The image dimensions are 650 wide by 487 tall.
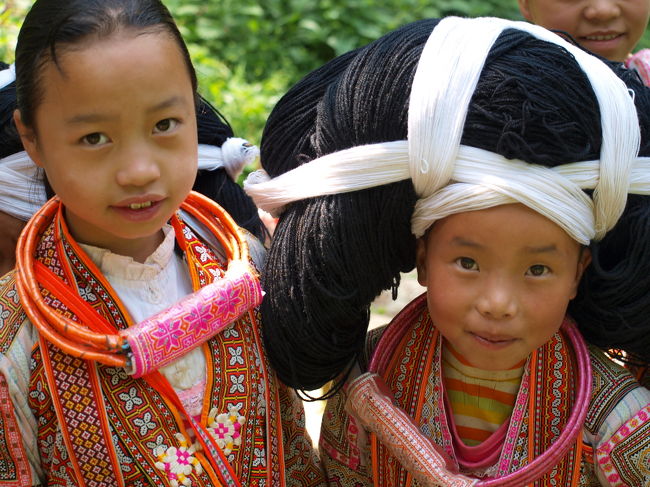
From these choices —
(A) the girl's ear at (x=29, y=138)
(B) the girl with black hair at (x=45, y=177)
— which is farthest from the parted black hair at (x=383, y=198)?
(A) the girl's ear at (x=29, y=138)

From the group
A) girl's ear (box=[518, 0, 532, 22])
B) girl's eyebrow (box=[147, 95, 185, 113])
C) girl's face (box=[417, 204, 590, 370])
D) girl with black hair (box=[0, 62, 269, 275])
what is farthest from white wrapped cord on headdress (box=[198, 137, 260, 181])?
girl's ear (box=[518, 0, 532, 22])

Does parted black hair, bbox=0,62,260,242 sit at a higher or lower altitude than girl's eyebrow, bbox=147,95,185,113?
lower

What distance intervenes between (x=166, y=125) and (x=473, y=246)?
2.36ft

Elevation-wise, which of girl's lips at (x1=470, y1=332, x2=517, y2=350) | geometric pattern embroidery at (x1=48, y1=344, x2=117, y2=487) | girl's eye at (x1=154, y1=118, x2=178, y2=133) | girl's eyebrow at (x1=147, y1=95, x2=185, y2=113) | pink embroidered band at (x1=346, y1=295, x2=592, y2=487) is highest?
girl's eyebrow at (x1=147, y1=95, x2=185, y2=113)

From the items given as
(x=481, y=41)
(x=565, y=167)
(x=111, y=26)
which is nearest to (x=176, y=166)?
(x=111, y=26)

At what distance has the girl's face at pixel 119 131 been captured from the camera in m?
1.77

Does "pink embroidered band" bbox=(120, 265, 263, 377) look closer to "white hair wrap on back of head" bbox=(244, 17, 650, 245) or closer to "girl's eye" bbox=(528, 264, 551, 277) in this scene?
"white hair wrap on back of head" bbox=(244, 17, 650, 245)

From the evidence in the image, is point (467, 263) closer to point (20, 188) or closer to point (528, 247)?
point (528, 247)

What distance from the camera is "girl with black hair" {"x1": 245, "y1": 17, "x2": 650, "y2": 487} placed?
187 cm

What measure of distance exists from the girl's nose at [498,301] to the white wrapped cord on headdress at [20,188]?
122 centimetres

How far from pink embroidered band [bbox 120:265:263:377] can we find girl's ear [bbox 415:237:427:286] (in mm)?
386

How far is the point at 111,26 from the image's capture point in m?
1.80

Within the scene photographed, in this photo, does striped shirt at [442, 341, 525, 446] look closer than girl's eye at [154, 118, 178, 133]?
No

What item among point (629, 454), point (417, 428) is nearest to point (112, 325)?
point (417, 428)
